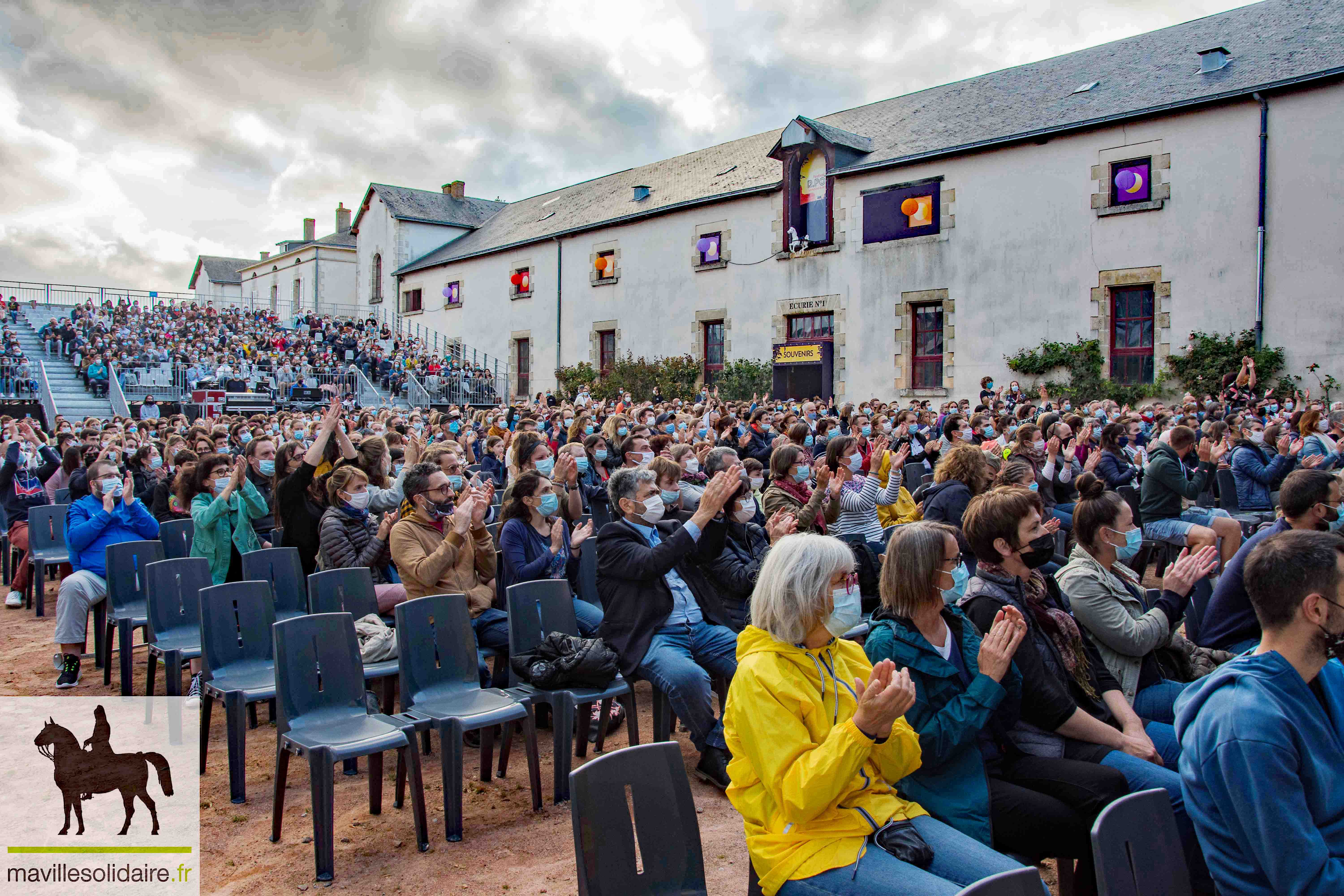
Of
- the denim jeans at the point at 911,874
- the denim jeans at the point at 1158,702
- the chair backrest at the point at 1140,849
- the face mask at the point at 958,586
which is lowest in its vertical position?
the denim jeans at the point at 911,874

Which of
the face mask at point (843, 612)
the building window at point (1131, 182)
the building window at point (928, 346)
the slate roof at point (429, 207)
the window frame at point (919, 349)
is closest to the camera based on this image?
the face mask at point (843, 612)

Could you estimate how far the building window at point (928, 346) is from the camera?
71.1 feet

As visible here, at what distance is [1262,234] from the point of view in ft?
55.4

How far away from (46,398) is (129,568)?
21.1m

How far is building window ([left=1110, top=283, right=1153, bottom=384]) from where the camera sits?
18.6 metres

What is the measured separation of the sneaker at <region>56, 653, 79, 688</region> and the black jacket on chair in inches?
152

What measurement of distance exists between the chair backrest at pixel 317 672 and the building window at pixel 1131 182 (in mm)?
18940

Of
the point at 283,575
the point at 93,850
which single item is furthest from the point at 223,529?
the point at 93,850

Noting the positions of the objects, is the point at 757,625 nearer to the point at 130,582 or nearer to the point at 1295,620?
the point at 1295,620

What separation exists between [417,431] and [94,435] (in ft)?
13.3

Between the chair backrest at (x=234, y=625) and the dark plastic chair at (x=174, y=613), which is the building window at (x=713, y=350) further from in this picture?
the chair backrest at (x=234, y=625)

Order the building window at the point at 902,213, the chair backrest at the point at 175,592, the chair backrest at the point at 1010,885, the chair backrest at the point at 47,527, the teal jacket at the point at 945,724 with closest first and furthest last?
the chair backrest at the point at 1010,885 < the teal jacket at the point at 945,724 < the chair backrest at the point at 175,592 < the chair backrest at the point at 47,527 < the building window at the point at 902,213

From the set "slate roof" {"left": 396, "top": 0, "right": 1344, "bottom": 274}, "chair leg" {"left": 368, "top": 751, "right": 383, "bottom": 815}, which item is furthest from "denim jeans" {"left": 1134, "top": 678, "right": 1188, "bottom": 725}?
"slate roof" {"left": 396, "top": 0, "right": 1344, "bottom": 274}

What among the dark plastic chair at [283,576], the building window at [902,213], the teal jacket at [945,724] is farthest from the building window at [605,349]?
the teal jacket at [945,724]
